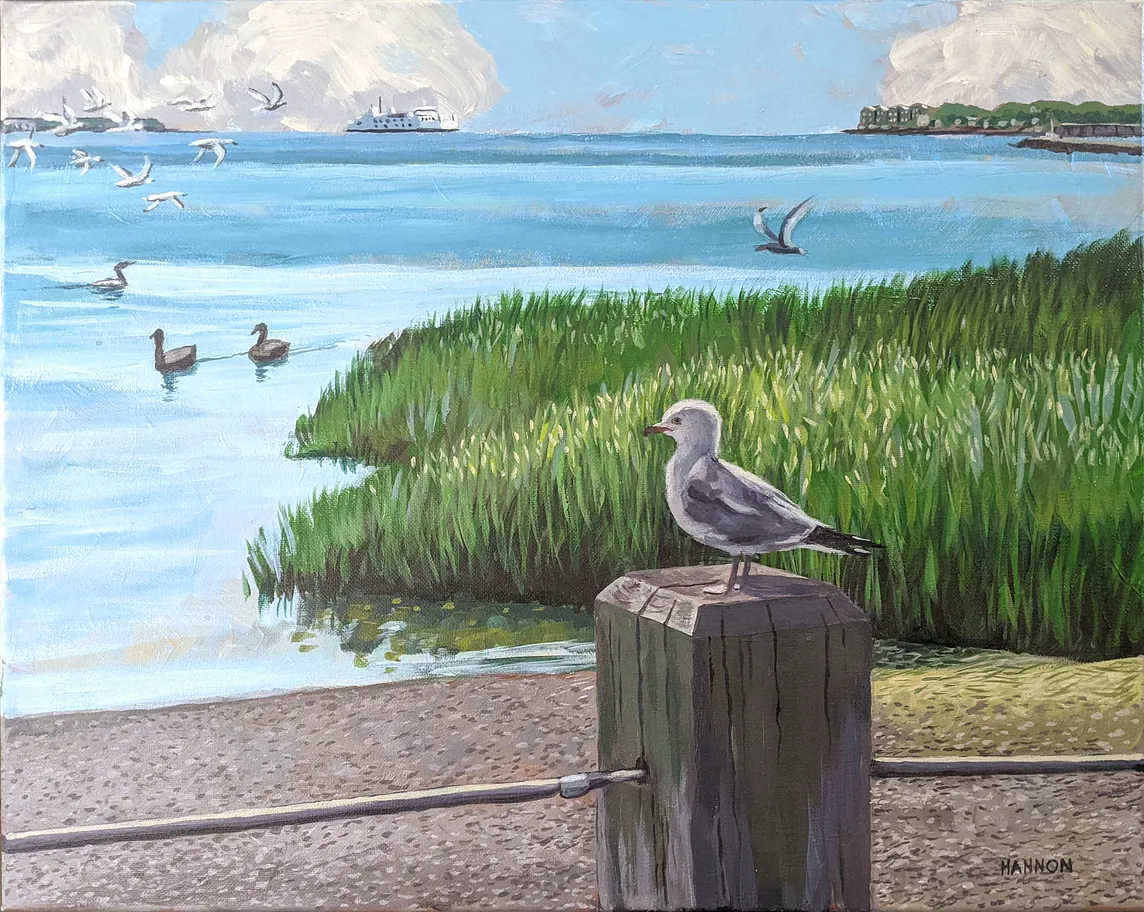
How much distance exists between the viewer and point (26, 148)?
219 centimetres

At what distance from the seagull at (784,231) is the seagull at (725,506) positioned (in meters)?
0.55

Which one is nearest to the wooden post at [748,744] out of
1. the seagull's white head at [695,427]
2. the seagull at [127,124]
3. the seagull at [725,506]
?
the seagull at [725,506]

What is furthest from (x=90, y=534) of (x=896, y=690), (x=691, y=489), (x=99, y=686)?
(x=896, y=690)

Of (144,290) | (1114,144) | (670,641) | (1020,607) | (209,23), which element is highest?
(209,23)

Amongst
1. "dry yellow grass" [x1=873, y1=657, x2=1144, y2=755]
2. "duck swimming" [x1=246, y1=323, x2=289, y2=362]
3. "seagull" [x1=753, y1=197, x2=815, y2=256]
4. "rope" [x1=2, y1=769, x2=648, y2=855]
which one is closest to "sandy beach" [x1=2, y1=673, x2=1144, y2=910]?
"dry yellow grass" [x1=873, y1=657, x2=1144, y2=755]

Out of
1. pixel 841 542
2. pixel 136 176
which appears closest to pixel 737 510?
pixel 841 542

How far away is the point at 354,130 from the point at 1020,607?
178 cm

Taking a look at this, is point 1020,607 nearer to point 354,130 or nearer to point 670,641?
point 670,641

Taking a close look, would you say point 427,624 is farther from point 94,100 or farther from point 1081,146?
point 1081,146

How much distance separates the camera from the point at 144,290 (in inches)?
85.6

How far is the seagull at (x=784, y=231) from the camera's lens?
2.18m

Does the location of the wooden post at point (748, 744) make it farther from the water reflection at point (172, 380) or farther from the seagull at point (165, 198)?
the seagull at point (165, 198)

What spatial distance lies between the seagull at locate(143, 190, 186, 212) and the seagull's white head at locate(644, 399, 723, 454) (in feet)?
3.73

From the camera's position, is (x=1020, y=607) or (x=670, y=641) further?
(x=1020, y=607)
